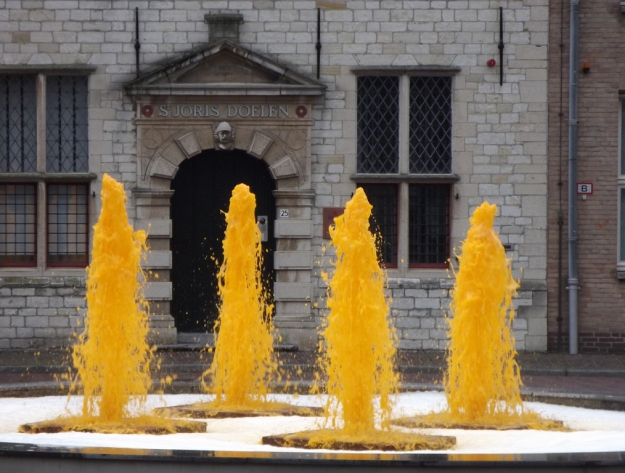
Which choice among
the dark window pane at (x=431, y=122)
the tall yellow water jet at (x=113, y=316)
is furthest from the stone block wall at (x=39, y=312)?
the tall yellow water jet at (x=113, y=316)

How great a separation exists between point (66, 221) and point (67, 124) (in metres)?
1.37

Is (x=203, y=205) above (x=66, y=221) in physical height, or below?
above

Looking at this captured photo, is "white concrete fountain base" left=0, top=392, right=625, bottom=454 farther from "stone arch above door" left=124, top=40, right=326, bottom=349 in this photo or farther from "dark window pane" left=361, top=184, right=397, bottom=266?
"dark window pane" left=361, top=184, right=397, bottom=266

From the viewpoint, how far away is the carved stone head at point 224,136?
1800 centimetres

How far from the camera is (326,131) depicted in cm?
1823

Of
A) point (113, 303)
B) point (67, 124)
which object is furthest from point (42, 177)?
point (113, 303)

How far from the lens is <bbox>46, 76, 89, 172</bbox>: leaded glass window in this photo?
18422 millimetres

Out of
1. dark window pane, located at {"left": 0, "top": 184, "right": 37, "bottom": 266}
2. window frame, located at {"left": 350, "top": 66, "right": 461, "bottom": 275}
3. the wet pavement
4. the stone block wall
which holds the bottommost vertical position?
the wet pavement

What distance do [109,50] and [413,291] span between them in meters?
5.39

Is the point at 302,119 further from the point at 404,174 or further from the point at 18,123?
the point at 18,123

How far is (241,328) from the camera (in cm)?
1111

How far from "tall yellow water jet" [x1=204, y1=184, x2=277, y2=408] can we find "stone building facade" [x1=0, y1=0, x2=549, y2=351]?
6826 mm

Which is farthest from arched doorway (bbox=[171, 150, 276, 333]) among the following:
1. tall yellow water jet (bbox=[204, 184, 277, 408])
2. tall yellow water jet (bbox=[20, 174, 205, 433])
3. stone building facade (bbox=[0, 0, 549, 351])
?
tall yellow water jet (bbox=[20, 174, 205, 433])

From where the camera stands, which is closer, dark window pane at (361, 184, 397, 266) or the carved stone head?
the carved stone head
